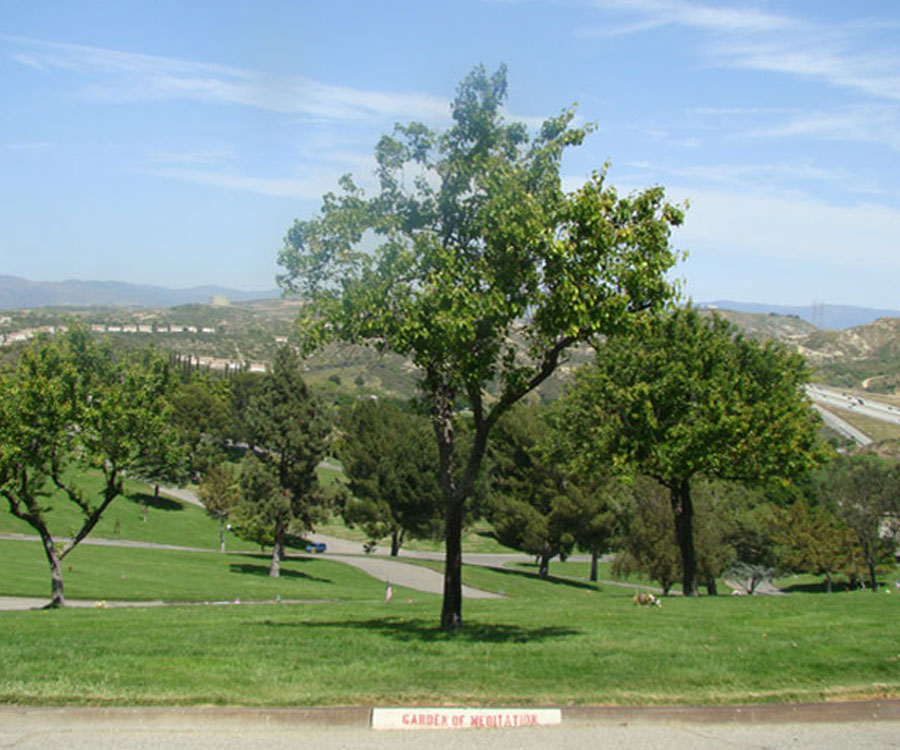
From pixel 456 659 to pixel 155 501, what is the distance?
74104 millimetres

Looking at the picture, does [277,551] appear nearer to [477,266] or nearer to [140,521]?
[140,521]

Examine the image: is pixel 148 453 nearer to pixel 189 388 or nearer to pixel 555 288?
pixel 555 288

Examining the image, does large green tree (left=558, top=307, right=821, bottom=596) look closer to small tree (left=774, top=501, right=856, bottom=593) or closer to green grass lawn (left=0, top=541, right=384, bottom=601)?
green grass lawn (left=0, top=541, right=384, bottom=601)

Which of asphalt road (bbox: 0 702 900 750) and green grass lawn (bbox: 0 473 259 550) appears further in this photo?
green grass lawn (bbox: 0 473 259 550)

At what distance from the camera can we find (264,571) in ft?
181

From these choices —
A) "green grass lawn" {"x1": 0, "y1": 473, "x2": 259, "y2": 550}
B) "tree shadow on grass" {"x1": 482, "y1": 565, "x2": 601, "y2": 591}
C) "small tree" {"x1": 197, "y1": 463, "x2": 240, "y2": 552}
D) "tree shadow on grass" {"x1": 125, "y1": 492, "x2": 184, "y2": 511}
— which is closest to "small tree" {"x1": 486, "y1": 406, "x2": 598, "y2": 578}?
"tree shadow on grass" {"x1": 482, "y1": 565, "x2": 601, "y2": 591}

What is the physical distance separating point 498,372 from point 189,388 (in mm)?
93438

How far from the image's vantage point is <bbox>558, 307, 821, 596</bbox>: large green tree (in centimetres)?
2661

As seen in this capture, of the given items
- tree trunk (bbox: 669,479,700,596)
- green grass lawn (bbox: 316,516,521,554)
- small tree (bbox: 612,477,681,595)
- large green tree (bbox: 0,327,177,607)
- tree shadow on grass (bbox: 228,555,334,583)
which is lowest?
green grass lawn (bbox: 316,516,521,554)

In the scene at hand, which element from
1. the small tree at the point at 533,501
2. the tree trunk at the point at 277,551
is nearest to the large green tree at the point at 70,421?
the tree trunk at the point at 277,551

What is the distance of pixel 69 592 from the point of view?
114 ft

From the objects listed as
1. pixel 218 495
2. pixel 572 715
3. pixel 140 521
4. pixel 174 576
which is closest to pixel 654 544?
pixel 174 576

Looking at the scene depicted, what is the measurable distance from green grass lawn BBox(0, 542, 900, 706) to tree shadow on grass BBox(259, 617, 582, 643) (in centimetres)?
4

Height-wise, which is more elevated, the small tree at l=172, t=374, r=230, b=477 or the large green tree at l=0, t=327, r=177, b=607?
the large green tree at l=0, t=327, r=177, b=607
